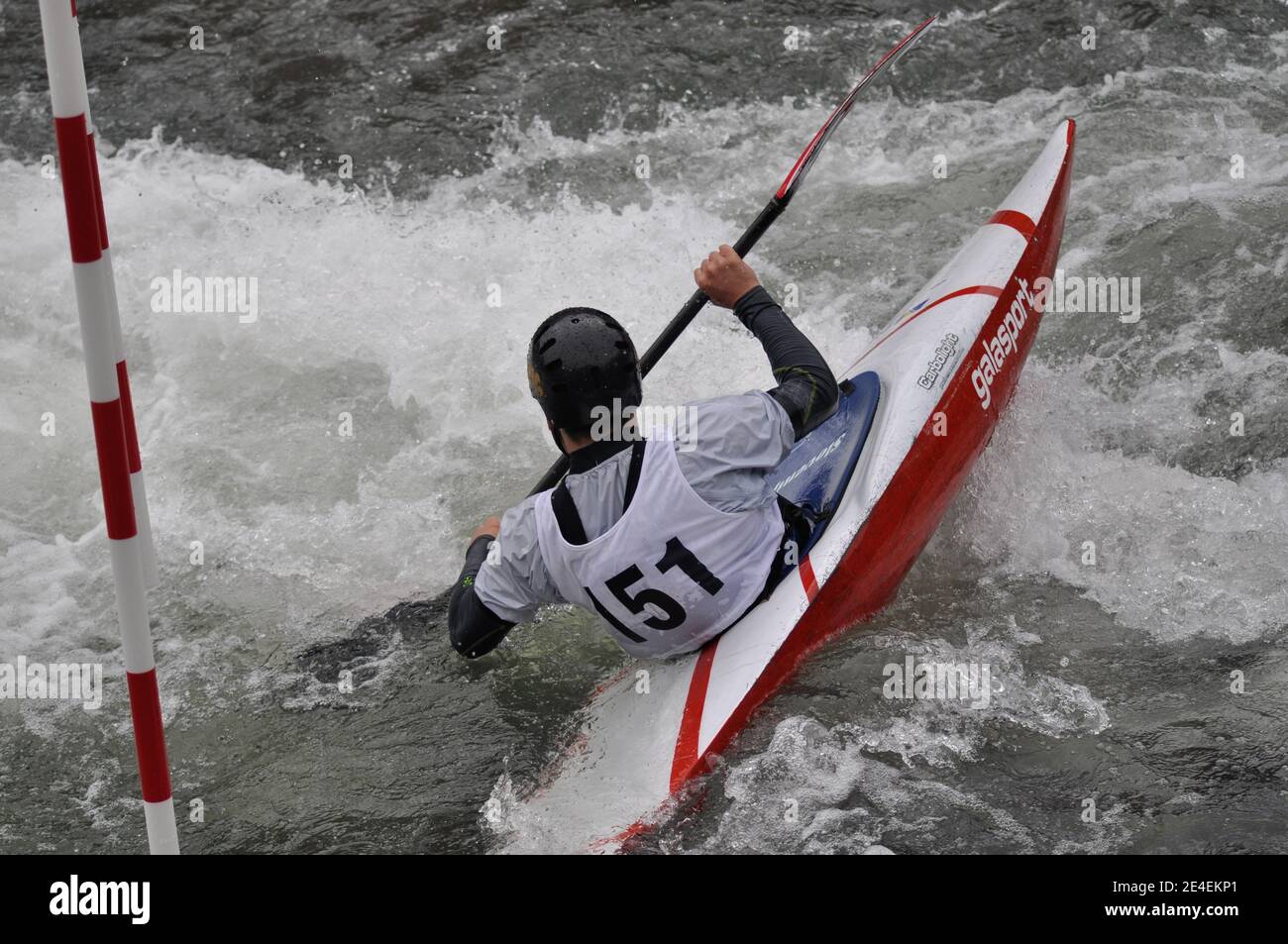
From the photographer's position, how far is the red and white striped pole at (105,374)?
239cm

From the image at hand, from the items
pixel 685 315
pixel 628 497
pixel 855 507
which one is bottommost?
pixel 855 507

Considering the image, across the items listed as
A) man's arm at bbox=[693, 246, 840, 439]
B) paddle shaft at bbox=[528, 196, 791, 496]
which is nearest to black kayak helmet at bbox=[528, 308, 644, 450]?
man's arm at bbox=[693, 246, 840, 439]

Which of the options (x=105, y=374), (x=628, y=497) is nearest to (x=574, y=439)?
(x=628, y=497)

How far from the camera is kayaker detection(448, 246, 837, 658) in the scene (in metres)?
3.07

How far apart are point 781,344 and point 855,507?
794 millimetres

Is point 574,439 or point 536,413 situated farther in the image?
point 536,413

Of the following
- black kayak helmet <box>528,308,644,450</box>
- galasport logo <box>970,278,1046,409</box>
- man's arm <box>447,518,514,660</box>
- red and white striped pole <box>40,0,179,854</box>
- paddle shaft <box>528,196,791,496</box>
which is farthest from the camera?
galasport logo <box>970,278,1046,409</box>

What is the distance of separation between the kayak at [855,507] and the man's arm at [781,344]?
0.62m

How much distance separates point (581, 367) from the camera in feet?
9.88

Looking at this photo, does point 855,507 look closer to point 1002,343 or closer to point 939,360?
point 939,360

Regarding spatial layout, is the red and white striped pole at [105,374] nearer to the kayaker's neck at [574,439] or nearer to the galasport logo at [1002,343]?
the kayaker's neck at [574,439]

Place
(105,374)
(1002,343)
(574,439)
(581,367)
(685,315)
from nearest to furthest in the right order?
(105,374), (581,367), (574,439), (685,315), (1002,343)

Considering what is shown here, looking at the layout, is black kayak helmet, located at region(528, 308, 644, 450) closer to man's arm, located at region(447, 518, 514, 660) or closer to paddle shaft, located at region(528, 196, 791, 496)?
man's arm, located at region(447, 518, 514, 660)

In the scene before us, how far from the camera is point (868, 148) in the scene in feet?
22.7
